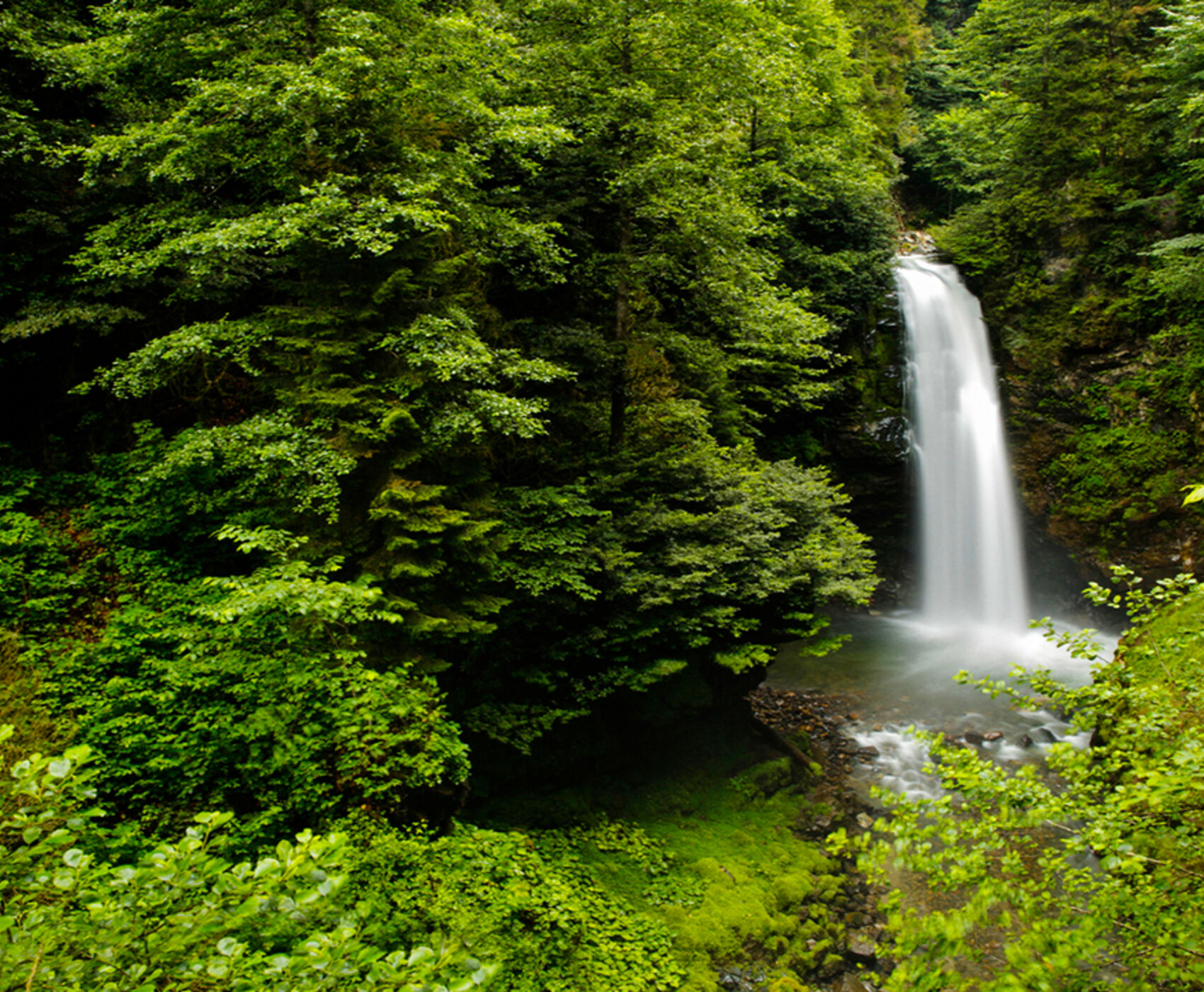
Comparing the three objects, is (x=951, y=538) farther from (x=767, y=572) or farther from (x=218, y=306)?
(x=218, y=306)

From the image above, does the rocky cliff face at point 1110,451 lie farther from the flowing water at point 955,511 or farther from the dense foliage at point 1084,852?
the dense foliage at point 1084,852

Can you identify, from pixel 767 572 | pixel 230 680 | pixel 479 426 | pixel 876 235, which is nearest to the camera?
pixel 230 680

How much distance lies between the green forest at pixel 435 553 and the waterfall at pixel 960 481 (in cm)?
550

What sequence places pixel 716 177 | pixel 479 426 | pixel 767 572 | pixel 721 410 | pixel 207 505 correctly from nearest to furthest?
1. pixel 479 426
2. pixel 207 505
3. pixel 767 572
4. pixel 716 177
5. pixel 721 410

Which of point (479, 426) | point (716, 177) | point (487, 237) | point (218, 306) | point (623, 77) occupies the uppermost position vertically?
point (623, 77)

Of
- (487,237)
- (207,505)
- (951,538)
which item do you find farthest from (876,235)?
(207,505)

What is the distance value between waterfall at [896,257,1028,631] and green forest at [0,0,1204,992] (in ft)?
18.0

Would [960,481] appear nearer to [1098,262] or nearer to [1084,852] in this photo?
[1098,262]

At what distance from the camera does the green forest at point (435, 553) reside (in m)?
3.29

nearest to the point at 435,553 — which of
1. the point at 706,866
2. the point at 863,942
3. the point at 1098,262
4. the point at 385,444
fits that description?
the point at 385,444

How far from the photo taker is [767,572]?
9031 mm

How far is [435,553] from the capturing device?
6461 mm

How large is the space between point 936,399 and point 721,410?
9424mm

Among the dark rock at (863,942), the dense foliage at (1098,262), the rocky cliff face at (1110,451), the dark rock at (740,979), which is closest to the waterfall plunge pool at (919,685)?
the dark rock at (863,942)
